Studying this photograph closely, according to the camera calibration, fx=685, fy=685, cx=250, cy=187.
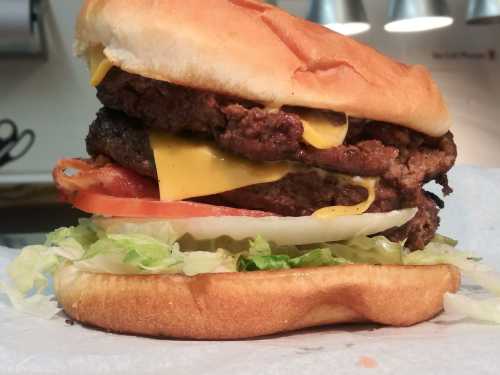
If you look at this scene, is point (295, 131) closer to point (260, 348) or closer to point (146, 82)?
point (146, 82)

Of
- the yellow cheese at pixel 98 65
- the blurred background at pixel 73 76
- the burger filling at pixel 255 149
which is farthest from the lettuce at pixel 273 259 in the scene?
the blurred background at pixel 73 76

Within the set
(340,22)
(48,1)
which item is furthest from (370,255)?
(48,1)

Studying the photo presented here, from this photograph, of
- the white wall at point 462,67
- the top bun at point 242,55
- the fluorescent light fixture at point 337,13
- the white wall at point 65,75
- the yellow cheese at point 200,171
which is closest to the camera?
the top bun at point 242,55

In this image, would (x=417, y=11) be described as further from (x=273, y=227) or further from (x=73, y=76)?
(x=273, y=227)

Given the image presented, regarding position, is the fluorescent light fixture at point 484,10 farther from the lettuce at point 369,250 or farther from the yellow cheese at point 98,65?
the yellow cheese at point 98,65

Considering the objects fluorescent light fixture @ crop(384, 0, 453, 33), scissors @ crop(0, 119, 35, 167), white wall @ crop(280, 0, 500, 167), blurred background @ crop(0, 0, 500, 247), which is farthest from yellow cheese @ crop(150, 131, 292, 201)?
white wall @ crop(280, 0, 500, 167)

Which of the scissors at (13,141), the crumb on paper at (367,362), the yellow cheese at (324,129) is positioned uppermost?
the yellow cheese at (324,129)
